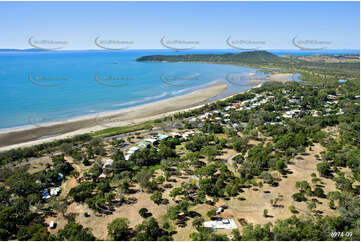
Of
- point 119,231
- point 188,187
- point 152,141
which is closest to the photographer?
point 119,231

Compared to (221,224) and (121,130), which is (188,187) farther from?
(121,130)

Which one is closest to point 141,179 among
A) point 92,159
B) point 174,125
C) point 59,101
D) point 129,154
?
point 129,154

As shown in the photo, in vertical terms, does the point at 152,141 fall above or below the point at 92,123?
above

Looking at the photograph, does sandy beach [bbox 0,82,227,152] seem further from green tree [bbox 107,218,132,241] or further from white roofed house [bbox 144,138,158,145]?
green tree [bbox 107,218,132,241]

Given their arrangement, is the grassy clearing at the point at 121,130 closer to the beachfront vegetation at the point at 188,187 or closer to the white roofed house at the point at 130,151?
the beachfront vegetation at the point at 188,187

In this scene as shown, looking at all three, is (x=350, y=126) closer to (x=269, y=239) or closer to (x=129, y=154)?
(x=269, y=239)

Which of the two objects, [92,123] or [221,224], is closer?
[221,224]

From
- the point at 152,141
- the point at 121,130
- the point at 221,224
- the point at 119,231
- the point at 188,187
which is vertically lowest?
the point at 221,224

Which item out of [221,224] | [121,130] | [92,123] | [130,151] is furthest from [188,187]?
[92,123]
